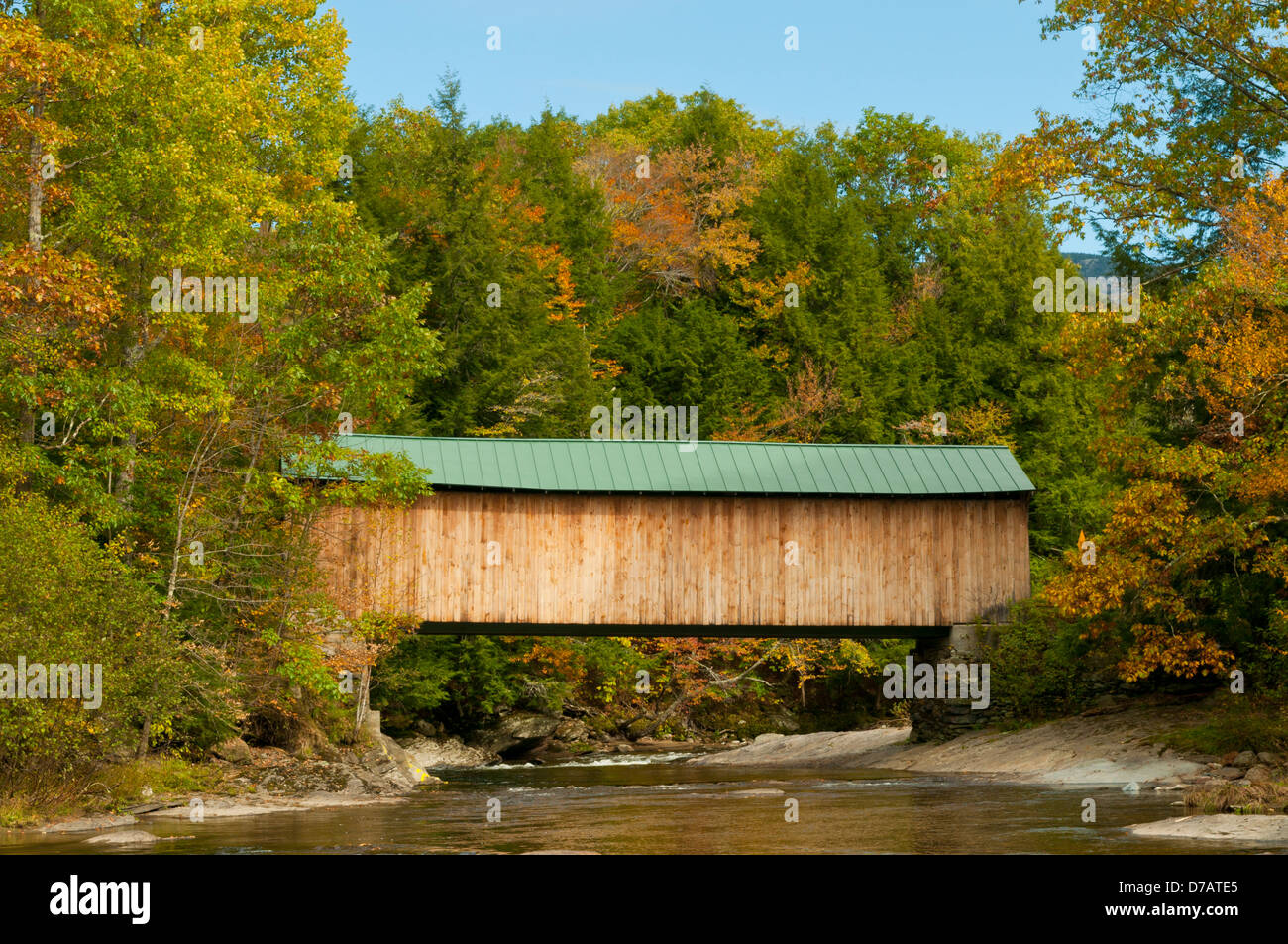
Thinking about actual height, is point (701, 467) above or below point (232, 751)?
above

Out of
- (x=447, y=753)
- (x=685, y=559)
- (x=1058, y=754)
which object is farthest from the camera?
(x=447, y=753)

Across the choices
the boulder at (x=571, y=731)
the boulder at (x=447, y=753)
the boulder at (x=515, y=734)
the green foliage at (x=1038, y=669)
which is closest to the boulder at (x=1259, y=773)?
the green foliage at (x=1038, y=669)

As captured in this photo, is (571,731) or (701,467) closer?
(701,467)

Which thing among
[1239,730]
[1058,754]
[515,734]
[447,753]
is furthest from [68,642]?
[515,734]

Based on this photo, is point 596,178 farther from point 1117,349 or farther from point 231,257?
point 1117,349

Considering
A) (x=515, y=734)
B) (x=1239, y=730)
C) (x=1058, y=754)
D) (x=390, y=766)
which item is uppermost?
(x=1239, y=730)

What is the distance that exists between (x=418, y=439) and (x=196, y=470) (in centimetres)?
535

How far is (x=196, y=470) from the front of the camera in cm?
1881

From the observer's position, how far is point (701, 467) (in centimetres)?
2434

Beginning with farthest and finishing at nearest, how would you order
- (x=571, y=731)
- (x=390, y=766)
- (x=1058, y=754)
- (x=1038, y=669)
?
(x=571, y=731) → (x=1038, y=669) → (x=390, y=766) → (x=1058, y=754)

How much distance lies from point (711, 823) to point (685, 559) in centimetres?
1043

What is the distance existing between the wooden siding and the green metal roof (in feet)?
1.11

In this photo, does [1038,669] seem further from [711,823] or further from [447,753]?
[447,753]
